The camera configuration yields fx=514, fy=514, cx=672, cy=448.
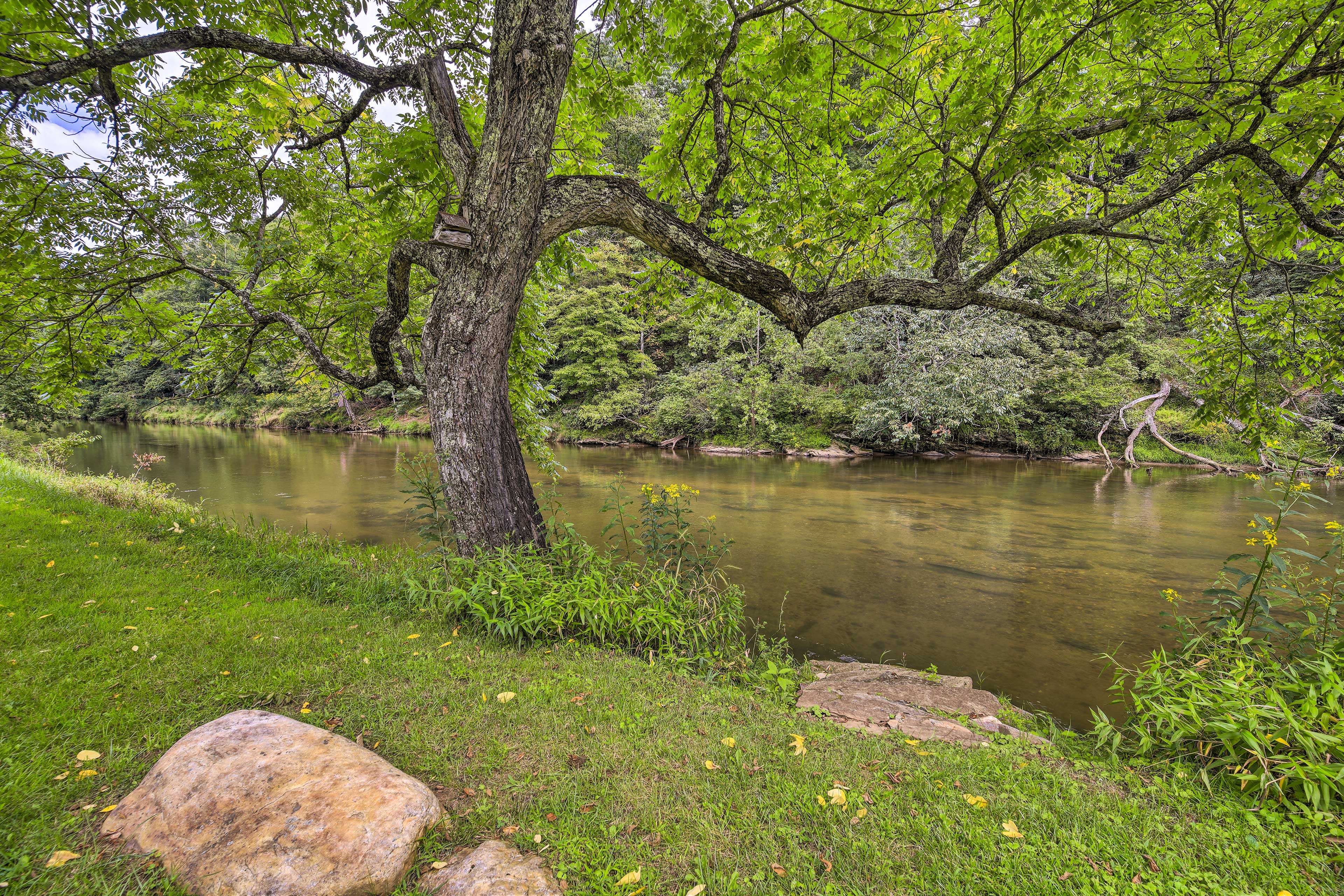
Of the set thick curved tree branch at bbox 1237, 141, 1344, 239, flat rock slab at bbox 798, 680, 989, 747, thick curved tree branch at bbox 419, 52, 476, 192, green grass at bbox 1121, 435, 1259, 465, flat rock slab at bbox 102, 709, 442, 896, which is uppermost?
thick curved tree branch at bbox 419, 52, 476, 192

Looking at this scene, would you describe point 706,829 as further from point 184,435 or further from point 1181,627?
point 184,435

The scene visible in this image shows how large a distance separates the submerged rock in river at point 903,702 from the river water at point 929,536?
922 millimetres

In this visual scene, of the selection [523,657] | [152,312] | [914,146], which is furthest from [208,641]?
[914,146]

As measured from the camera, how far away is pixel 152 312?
5305 mm

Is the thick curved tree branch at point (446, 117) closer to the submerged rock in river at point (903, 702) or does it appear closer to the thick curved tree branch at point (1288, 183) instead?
the submerged rock in river at point (903, 702)

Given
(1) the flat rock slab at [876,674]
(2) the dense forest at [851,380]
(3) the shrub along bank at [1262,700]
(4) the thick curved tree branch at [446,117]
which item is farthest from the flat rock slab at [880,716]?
(2) the dense forest at [851,380]

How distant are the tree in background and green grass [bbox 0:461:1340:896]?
55.2 inches

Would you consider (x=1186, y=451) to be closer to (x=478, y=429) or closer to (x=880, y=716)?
(x=880, y=716)

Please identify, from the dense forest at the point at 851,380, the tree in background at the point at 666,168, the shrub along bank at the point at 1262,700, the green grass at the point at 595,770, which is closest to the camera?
the green grass at the point at 595,770

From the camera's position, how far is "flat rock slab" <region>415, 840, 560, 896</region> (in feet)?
5.49

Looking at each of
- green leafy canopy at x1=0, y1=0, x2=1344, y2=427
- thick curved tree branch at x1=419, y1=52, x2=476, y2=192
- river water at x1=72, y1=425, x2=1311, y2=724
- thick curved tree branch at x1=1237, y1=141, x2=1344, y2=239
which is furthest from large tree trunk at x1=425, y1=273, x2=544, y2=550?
thick curved tree branch at x1=1237, y1=141, x2=1344, y2=239

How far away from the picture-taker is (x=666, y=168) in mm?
4867

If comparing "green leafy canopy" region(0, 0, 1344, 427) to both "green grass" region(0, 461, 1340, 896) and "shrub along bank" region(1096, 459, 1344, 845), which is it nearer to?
"shrub along bank" region(1096, 459, 1344, 845)

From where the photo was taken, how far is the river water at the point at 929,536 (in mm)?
5406
